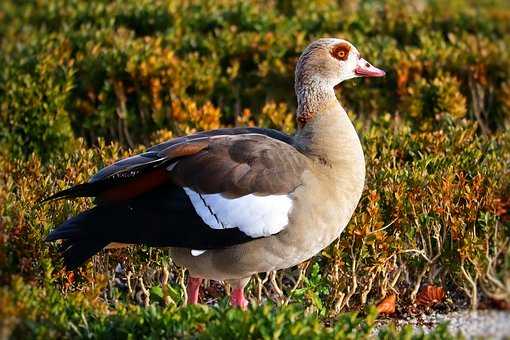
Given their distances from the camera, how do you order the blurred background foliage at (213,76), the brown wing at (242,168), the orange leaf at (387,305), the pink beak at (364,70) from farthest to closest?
1. the blurred background foliage at (213,76)
2. the pink beak at (364,70)
3. the orange leaf at (387,305)
4. the brown wing at (242,168)

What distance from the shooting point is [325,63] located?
6.27 m

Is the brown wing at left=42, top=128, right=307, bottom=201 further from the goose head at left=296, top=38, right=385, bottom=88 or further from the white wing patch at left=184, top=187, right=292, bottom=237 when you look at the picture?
the goose head at left=296, top=38, right=385, bottom=88

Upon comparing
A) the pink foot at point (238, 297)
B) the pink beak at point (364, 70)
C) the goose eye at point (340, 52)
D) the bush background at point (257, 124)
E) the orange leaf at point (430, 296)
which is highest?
the goose eye at point (340, 52)

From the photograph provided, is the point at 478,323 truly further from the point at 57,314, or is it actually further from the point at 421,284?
the point at 57,314

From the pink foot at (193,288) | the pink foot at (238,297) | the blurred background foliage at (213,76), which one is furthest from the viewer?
the blurred background foliage at (213,76)

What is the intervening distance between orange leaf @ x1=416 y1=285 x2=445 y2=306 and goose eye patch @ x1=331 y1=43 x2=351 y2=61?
1486 mm

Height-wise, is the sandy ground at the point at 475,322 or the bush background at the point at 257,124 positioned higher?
the bush background at the point at 257,124

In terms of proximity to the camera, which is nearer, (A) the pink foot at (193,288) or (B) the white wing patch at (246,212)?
(B) the white wing patch at (246,212)

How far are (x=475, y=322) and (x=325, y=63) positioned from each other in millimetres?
1896

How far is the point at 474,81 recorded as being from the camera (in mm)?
9812

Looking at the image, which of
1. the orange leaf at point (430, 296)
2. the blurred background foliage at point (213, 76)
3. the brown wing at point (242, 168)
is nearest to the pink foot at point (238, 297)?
the brown wing at point (242, 168)

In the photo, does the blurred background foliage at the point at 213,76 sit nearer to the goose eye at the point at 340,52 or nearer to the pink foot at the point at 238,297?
the goose eye at the point at 340,52

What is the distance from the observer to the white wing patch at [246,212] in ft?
18.0

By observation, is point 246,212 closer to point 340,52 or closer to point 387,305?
point 387,305
